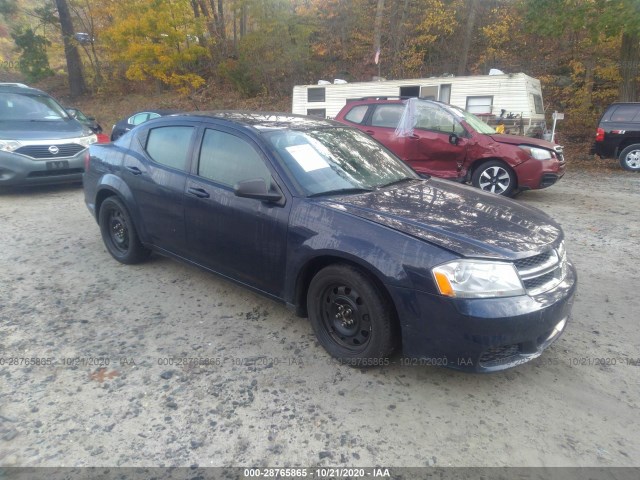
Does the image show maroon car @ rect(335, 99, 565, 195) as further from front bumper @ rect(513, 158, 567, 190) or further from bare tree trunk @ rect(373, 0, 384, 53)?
bare tree trunk @ rect(373, 0, 384, 53)

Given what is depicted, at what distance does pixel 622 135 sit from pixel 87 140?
12185mm

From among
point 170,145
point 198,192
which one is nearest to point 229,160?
point 198,192

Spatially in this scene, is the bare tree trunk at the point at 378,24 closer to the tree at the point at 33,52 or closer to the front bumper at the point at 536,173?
the front bumper at the point at 536,173

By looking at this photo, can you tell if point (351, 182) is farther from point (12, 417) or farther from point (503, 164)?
point (503, 164)

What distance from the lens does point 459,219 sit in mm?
3107

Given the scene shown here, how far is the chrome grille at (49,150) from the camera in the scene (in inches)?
295

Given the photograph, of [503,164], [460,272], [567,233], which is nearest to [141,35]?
[503,164]

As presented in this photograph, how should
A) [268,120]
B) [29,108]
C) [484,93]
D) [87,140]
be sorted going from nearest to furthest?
[268,120]
[87,140]
[29,108]
[484,93]

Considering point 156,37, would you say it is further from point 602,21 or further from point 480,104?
point 602,21

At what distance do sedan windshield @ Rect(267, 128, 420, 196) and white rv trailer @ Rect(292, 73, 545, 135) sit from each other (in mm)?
8808

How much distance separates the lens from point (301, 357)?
330 cm

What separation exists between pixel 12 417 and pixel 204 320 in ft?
4.83

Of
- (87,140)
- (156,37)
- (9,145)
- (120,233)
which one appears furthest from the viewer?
(156,37)

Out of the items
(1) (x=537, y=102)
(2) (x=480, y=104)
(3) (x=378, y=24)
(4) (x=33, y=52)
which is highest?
(3) (x=378, y=24)
